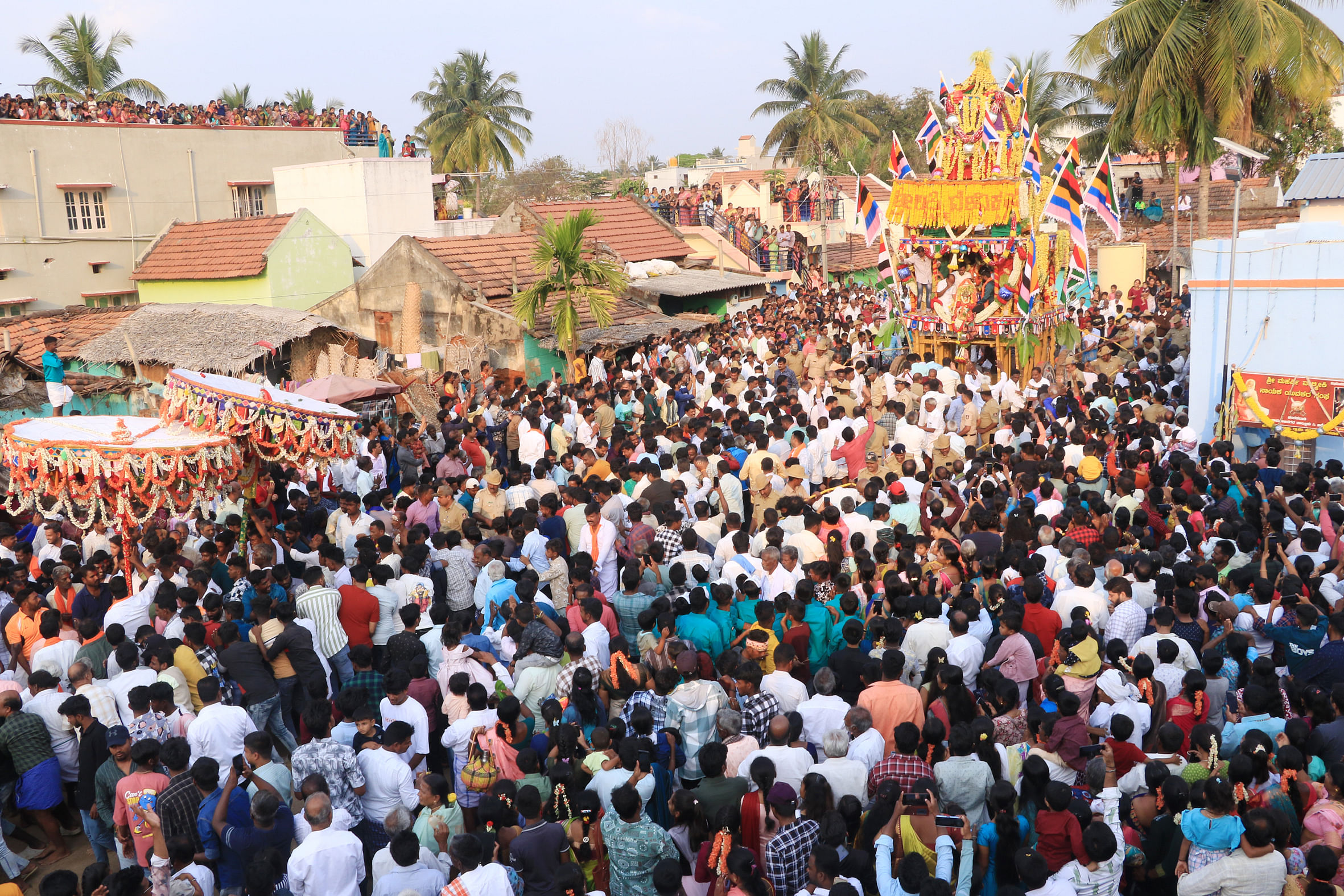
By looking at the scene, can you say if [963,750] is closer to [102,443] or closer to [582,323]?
[102,443]

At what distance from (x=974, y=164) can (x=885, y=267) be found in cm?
227

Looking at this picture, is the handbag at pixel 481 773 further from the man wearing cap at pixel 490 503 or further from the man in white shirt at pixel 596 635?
the man wearing cap at pixel 490 503

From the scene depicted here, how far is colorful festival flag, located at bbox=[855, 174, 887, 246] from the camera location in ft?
54.6

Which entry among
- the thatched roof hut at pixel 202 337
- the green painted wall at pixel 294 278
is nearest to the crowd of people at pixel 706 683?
the thatched roof hut at pixel 202 337

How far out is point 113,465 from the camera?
26.5 feet

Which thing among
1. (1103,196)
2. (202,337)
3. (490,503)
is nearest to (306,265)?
(202,337)

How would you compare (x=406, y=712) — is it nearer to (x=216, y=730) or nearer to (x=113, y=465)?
(x=216, y=730)

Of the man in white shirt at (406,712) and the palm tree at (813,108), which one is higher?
the palm tree at (813,108)

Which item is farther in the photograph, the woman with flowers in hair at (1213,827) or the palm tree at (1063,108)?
the palm tree at (1063,108)

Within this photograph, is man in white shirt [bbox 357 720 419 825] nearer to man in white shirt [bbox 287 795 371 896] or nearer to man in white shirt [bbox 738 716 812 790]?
man in white shirt [bbox 287 795 371 896]

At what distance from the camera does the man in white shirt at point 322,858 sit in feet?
15.9

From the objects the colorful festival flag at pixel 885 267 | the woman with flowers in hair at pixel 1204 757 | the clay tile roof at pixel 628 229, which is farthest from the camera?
the clay tile roof at pixel 628 229

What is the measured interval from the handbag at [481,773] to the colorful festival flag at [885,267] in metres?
12.9

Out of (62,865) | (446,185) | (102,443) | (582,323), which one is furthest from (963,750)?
(446,185)
